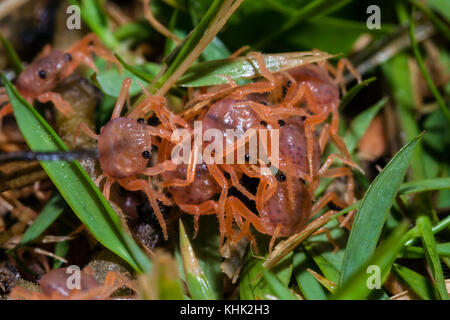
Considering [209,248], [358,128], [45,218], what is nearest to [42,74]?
[45,218]

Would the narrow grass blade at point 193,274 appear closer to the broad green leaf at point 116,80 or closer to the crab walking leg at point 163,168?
the crab walking leg at point 163,168

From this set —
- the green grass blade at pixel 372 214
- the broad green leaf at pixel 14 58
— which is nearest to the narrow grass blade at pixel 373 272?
the green grass blade at pixel 372 214

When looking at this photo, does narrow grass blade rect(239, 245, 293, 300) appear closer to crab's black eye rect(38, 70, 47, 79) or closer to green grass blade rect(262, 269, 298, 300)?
green grass blade rect(262, 269, 298, 300)

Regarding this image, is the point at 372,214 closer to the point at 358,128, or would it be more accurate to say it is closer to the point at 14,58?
the point at 358,128
